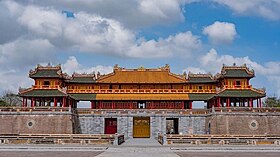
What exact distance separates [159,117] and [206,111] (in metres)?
8.08

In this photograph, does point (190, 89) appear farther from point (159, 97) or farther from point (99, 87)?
point (99, 87)

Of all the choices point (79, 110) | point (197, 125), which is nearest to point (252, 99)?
point (197, 125)

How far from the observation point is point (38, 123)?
56.0 meters

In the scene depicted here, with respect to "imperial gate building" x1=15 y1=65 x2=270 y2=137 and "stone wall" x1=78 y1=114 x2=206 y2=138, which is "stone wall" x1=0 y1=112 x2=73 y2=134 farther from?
"stone wall" x1=78 y1=114 x2=206 y2=138

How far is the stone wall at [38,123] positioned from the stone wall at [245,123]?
23.1 meters

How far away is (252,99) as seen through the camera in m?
60.0

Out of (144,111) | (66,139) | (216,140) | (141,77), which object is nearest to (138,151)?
(66,139)

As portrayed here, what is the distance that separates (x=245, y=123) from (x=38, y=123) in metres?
32.7

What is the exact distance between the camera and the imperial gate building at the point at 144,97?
194 feet

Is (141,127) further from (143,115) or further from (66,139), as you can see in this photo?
(66,139)

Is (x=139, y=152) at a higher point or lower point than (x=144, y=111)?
lower

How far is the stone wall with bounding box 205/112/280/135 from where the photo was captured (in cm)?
5525

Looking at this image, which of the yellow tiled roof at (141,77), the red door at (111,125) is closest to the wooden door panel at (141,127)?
the red door at (111,125)

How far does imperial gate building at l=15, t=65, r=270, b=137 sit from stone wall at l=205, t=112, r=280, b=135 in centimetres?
16
